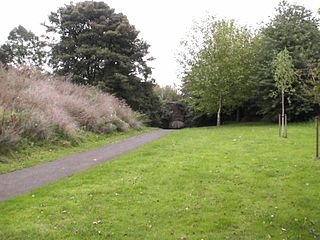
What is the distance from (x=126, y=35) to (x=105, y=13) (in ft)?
10.3

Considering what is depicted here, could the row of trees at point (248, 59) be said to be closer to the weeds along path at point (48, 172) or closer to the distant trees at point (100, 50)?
the distant trees at point (100, 50)

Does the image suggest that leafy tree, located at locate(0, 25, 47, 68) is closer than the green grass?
No

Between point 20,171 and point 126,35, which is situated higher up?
point 126,35

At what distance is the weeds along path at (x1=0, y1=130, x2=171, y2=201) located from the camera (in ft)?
26.5

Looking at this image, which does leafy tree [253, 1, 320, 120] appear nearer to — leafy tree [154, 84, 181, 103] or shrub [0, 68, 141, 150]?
shrub [0, 68, 141, 150]

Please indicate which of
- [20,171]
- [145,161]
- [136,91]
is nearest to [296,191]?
[145,161]

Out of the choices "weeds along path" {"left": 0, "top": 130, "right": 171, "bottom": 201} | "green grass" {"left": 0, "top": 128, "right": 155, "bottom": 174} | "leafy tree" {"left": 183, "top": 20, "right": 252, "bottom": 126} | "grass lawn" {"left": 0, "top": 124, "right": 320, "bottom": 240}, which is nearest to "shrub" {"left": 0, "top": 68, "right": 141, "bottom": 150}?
"green grass" {"left": 0, "top": 128, "right": 155, "bottom": 174}

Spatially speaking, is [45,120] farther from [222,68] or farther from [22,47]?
[22,47]

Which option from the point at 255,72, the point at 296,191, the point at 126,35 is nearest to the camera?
the point at 296,191

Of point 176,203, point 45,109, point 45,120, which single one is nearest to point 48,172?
point 176,203

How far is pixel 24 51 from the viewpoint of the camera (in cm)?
4697

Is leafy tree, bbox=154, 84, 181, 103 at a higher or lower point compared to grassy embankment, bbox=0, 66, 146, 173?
higher

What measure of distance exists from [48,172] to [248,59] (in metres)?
23.6

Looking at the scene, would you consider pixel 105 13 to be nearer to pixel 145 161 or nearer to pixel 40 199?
pixel 145 161
